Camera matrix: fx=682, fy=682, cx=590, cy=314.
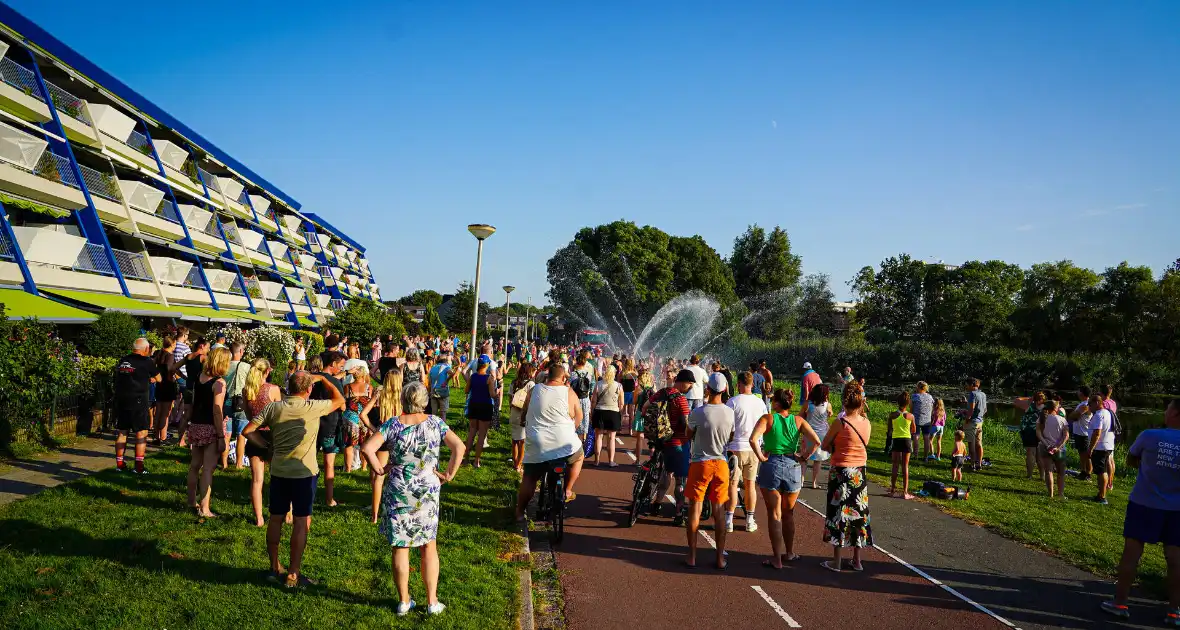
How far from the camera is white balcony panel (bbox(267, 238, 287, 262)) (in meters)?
47.0

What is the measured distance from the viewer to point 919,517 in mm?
9562

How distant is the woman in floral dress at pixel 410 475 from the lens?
4941mm

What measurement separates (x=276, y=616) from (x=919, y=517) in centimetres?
831

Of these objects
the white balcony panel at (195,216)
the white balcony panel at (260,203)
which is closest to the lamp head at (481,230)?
the white balcony panel at (195,216)

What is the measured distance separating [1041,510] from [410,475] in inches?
386

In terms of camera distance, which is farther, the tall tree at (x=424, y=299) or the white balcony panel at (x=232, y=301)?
the tall tree at (x=424, y=299)

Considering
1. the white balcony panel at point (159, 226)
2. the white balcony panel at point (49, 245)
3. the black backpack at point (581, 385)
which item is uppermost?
the white balcony panel at point (159, 226)

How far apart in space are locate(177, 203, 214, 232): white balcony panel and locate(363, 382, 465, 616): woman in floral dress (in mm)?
32638

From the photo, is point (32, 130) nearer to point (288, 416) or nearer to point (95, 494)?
point (95, 494)

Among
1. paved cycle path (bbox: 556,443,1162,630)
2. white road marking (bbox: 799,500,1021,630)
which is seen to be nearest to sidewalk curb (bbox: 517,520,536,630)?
paved cycle path (bbox: 556,443,1162,630)

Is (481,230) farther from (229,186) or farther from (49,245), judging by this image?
(229,186)

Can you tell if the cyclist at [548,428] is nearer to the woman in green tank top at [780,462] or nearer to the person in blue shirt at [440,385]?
the woman in green tank top at [780,462]

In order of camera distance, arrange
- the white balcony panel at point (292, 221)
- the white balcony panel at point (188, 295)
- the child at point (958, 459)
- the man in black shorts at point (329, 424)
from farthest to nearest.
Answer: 1. the white balcony panel at point (292, 221)
2. the white balcony panel at point (188, 295)
3. the child at point (958, 459)
4. the man in black shorts at point (329, 424)

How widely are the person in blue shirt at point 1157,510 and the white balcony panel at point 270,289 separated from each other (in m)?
42.2
